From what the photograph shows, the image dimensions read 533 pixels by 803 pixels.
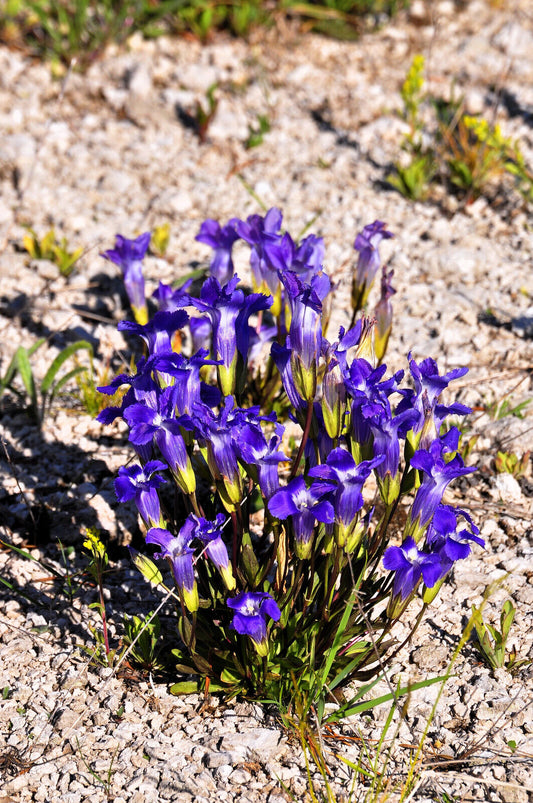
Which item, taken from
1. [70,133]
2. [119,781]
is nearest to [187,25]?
[70,133]

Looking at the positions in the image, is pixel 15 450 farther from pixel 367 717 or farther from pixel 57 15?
pixel 57 15

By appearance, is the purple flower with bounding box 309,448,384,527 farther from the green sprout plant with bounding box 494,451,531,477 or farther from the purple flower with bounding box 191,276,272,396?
the green sprout plant with bounding box 494,451,531,477

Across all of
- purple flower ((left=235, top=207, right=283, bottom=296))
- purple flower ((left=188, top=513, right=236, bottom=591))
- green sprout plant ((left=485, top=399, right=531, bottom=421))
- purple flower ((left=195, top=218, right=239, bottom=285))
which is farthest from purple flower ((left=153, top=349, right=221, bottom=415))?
green sprout plant ((left=485, top=399, right=531, bottom=421))

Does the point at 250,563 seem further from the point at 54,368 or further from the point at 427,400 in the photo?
the point at 54,368

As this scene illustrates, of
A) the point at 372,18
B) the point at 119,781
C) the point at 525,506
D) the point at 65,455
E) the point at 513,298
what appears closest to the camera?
the point at 119,781

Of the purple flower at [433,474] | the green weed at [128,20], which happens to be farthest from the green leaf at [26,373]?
the green weed at [128,20]

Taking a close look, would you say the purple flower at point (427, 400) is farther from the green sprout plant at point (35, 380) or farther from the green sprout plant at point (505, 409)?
the green sprout plant at point (35, 380)
